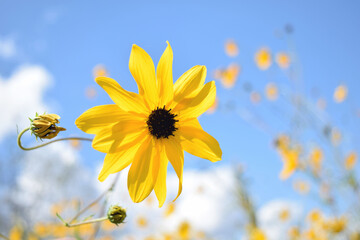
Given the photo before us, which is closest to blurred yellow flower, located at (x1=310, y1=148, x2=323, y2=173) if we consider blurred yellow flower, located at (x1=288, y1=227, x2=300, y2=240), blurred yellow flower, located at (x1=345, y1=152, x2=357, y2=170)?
blurred yellow flower, located at (x1=345, y1=152, x2=357, y2=170)

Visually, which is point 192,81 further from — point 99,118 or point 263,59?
point 263,59

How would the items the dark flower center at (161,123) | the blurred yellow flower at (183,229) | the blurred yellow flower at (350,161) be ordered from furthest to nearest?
the blurred yellow flower at (183,229), the blurred yellow flower at (350,161), the dark flower center at (161,123)

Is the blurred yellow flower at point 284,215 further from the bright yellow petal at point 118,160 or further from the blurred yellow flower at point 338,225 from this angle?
the bright yellow petal at point 118,160

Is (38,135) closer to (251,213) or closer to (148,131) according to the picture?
(148,131)

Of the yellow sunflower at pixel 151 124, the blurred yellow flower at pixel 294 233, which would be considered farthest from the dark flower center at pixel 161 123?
the blurred yellow flower at pixel 294 233

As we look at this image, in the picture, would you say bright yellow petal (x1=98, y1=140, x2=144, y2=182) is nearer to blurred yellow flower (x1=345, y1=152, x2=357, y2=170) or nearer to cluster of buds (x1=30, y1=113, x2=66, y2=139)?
cluster of buds (x1=30, y1=113, x2=66, y2=139)

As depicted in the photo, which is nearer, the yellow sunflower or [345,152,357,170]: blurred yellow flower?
the yellow sunflower
